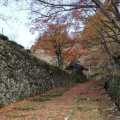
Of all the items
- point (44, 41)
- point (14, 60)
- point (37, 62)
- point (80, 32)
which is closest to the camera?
point (14, 60)

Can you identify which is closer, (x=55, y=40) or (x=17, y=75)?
(x=17, y=75)

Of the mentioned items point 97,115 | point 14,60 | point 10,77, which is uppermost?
point 14,60

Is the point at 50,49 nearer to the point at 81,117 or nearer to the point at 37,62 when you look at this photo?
the point at 37,62

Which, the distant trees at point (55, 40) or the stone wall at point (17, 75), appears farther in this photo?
the distant trees at point (55, 40)

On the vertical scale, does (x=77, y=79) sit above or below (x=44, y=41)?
below

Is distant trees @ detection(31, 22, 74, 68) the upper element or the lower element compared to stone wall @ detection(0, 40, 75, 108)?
upper

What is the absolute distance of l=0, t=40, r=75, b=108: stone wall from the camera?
9.75 metres

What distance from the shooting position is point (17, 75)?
11.1 metres

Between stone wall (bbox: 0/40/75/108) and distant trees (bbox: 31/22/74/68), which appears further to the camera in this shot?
distant trees (bbox: 31/22/74/68)

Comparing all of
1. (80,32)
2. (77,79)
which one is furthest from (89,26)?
(77,79)

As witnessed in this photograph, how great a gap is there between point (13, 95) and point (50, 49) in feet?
50.1

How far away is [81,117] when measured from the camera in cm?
674

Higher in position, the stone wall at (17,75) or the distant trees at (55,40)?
the distant trees at (55,40)

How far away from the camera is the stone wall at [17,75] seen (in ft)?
32.0
